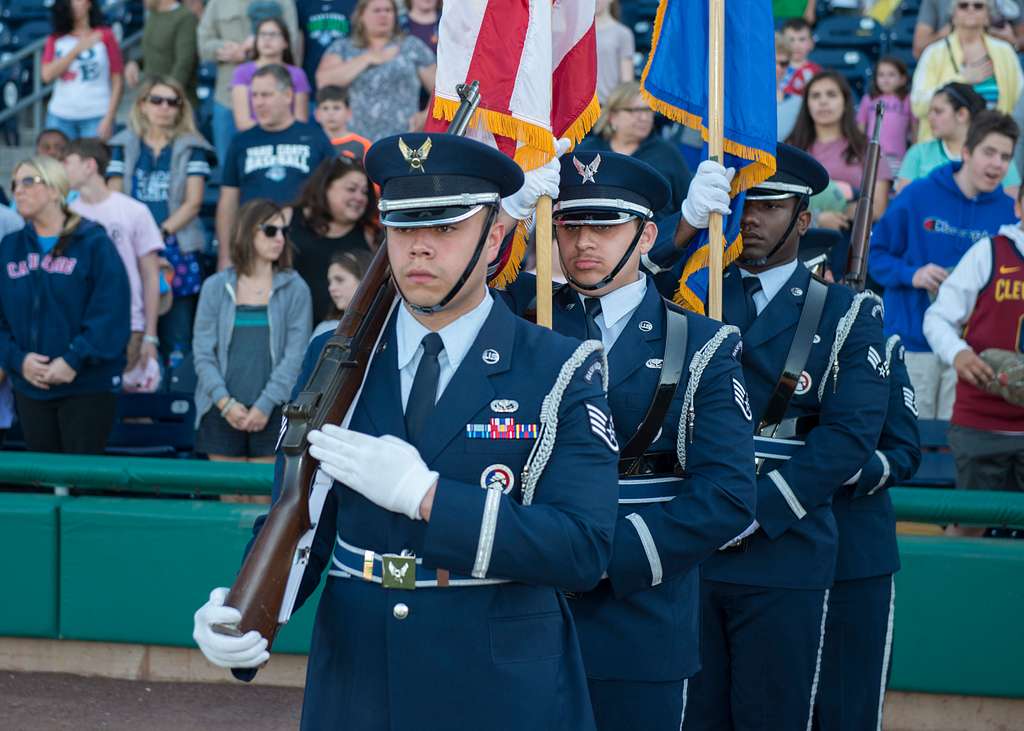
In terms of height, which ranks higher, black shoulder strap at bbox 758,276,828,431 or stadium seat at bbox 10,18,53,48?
stadium seat at bbox 10,18,53,48

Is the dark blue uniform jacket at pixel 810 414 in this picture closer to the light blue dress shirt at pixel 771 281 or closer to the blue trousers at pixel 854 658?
the light blue dress shirt at pixel 771 281

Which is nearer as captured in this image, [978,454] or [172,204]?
[978,454]

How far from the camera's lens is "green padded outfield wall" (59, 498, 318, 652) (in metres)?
5.86

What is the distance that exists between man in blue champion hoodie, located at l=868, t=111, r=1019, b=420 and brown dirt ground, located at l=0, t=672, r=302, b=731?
3497mm

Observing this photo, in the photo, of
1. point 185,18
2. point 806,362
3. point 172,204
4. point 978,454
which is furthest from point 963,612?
point 185,18

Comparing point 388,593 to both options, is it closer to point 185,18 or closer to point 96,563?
point 96,563

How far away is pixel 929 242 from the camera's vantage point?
23.9ft

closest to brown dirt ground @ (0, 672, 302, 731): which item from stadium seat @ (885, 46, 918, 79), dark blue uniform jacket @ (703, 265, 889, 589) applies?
dark blue uniform jacket @ (703, 265, 889, 589)

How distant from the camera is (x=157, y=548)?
5.91m

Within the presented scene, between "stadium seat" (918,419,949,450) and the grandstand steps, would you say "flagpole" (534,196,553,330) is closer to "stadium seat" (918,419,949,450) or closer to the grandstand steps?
the grandstand steps

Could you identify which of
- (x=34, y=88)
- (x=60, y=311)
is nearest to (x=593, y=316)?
(x=60, y=311)

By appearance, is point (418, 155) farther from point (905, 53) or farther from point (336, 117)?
point (905, 53)

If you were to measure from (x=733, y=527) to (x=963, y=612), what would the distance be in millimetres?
2391

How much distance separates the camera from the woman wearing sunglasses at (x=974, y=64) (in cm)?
892
